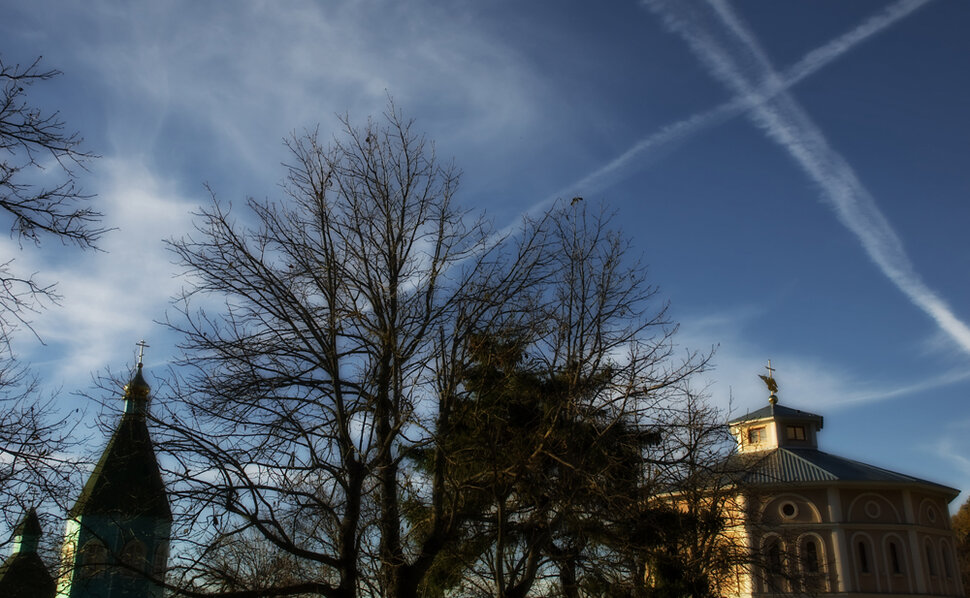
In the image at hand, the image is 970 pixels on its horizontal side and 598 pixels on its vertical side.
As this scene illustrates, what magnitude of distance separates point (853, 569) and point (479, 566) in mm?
32146

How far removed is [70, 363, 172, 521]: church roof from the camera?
35.9ft

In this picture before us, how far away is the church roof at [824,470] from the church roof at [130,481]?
35.8 metres

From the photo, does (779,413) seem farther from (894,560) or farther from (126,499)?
(126,499)

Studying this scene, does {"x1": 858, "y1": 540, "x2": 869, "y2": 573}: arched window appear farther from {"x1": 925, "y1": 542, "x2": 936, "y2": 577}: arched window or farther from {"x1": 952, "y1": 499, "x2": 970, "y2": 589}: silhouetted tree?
{"x1": 952, "y1": 499, "x2": 970, "y2": 589}: silhouetted tree

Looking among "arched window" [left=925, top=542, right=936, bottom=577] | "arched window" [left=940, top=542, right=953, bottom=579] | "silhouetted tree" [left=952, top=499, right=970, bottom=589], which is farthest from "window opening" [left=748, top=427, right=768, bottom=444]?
"silhouetted tree" [left=952, top=499, right=970, bottom=589]

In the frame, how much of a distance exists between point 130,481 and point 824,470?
39.9 metres

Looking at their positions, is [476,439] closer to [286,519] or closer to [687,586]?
[286,519]

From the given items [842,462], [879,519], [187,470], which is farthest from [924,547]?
[187,470]

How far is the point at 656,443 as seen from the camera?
14.5 meters

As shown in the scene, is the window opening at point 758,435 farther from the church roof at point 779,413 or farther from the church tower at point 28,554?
the church tower at point 28,554

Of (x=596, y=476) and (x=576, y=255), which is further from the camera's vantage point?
(x=576, y=255)

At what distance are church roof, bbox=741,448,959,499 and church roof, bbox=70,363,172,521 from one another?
35.8 m

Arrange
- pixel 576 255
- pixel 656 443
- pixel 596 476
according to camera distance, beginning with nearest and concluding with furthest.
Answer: pixel 596 476, pixel 656 443, pixel 576 255

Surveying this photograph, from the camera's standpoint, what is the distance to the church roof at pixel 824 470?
44.1m
